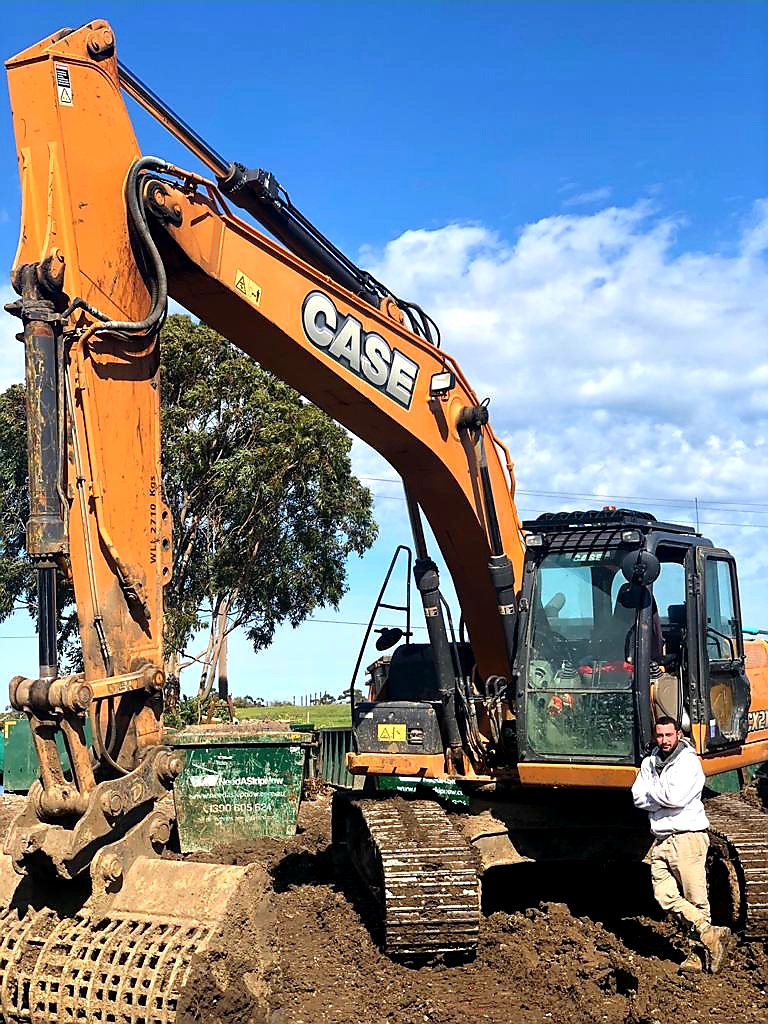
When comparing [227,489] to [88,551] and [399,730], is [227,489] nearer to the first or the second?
[399,730]

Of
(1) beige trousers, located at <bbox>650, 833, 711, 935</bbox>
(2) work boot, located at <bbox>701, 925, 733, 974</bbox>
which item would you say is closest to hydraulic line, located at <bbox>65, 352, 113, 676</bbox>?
(1) beige trousers, located at <bbox>650, 833, 711, 935</bbox>

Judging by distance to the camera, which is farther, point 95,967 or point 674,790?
point 674,790

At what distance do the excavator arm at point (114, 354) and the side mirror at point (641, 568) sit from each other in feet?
5.79

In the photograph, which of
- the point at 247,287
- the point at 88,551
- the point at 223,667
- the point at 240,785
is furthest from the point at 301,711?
the point at 88,551

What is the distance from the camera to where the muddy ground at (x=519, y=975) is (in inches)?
250

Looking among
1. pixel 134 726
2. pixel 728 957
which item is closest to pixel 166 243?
pixel 134 726

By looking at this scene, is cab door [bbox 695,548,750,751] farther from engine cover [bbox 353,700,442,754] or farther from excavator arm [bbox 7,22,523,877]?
excavator arm [bbox 7,22,523,877]

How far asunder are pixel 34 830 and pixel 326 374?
3380mm

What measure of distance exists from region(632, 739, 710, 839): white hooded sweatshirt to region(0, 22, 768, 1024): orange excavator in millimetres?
195

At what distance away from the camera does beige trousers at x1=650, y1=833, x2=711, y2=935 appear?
288 inches

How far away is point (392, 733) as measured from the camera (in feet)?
27.7

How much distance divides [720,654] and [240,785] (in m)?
6.12

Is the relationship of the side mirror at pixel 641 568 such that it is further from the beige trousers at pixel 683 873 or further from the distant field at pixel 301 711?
the distant field at pixel 301 711

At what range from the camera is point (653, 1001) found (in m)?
6.52
